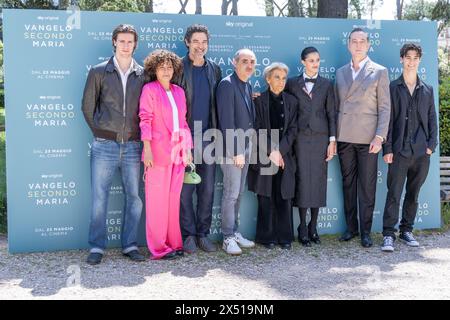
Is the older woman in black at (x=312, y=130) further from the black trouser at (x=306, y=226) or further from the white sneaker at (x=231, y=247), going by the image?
the white sneaker at (x=231, y=247)

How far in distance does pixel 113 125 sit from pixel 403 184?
3.11 m

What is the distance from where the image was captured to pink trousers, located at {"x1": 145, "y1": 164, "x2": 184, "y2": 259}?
5211 mm

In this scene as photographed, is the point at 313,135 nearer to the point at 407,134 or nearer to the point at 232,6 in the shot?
the point at 407,134

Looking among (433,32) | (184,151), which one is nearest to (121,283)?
(184,151)

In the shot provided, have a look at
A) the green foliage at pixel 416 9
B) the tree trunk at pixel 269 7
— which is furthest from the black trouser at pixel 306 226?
the green foliage at pixel 416 9

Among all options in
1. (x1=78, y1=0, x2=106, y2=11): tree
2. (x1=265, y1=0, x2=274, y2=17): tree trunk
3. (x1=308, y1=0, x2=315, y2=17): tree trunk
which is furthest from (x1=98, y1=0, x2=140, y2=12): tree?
(x1=265, y1=0, x2=274, y2=17): tree trunk

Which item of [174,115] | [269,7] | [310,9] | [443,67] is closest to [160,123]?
[174,115]

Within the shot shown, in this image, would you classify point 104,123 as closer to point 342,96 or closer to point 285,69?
point 285,69

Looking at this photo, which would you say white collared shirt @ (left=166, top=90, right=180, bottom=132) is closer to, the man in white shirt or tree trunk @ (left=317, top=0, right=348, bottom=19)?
the man in white shirt

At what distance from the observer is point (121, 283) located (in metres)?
4.63

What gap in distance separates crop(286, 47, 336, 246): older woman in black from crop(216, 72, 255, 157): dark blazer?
2.01ft

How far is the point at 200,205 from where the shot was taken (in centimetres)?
567

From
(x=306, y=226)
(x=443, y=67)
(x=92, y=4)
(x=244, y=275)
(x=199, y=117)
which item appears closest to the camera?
(x=244, y=275)

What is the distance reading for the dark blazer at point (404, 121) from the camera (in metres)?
5.79
